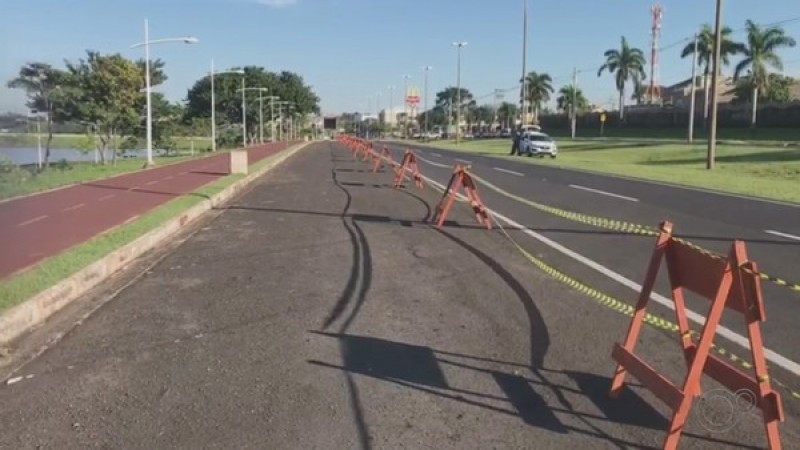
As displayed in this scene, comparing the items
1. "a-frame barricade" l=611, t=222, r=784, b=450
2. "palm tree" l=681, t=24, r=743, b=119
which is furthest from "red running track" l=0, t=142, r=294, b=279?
"palm tree" l=681, t=24, r=743, b=119

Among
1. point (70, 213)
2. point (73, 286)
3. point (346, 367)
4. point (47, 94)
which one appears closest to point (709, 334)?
point (346, 367)

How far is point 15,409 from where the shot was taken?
4945 millimetres

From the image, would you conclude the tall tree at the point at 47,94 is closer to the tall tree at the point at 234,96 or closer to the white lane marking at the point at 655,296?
the white lane marking at the point at 655,296

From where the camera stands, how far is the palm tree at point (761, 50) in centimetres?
7138

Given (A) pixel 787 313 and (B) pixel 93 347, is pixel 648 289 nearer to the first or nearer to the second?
(A) pixel 787 313

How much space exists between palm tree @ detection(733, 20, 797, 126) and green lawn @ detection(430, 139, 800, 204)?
21.5 m

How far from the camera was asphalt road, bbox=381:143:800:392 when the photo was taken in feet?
24.0

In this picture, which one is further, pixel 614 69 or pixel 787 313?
pixel 614 69

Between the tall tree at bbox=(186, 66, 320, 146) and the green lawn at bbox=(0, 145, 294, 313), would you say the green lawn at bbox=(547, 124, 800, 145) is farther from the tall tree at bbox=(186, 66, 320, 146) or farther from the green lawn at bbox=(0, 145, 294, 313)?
the green lawn at bbox=(0, 145, 294, 313)

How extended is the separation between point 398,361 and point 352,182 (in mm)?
20272

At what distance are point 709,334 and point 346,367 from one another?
8.34 ft

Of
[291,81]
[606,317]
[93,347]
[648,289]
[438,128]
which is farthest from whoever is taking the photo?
[438,128]

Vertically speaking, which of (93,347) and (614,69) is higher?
(614,69)

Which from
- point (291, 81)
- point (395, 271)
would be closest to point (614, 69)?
point (291, 81)
